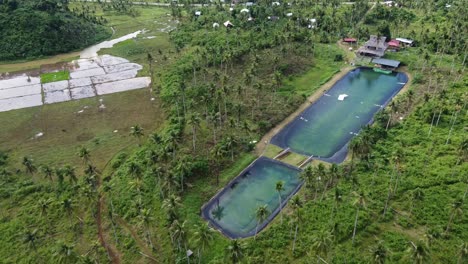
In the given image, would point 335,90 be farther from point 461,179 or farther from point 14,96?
point 14,96

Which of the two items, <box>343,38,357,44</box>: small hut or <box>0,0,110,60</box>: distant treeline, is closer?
<box>343,38,357,44</box>: small hut

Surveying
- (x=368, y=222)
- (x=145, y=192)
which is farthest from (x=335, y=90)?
(x=145, y=192)

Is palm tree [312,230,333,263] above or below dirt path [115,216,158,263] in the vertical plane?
above

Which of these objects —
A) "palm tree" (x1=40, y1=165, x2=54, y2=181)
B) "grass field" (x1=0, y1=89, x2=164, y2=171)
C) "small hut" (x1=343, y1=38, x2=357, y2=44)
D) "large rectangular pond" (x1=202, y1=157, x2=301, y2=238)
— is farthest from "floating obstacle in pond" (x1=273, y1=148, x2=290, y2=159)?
"small hut" (x1=343, y1=38, x2=357, y2=44)

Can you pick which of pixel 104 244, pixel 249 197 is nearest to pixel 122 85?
pixel 249 197

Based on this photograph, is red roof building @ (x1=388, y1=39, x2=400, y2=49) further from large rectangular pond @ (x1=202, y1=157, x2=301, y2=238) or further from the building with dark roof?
large rectangular pond @ (x1=202, y1=157, x2=301, y2=238)

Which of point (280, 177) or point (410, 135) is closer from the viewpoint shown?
point (280, 177)
